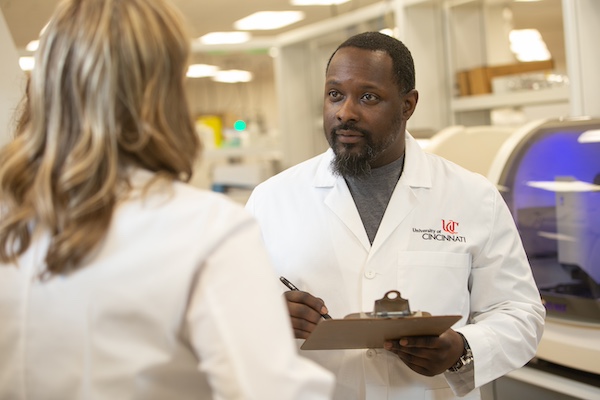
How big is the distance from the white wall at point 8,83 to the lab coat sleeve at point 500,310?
3.42ft

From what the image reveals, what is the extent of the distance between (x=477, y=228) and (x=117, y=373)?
0.97m

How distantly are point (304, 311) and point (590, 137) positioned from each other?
47.1 inches

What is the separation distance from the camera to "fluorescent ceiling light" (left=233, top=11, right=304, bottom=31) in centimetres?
668

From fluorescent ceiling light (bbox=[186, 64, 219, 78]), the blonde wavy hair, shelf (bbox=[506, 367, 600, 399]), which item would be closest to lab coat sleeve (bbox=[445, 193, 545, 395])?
shelf (bbox=[506, 367, 600, 399])

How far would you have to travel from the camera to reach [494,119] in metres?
3.57

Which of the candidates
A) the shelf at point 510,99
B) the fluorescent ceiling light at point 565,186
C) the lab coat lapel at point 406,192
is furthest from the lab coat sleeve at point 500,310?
the shelf at point 510,99

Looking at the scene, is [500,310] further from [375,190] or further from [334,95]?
[334,95]

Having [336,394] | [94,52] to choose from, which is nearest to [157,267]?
[94,52]

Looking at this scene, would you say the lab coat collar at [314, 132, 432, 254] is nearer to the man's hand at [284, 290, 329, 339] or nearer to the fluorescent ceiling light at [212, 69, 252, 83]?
the man's hand at [284, 290, 329, 339]

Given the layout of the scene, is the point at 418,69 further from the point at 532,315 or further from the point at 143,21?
the point at 143,21

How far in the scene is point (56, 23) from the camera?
0.92 m

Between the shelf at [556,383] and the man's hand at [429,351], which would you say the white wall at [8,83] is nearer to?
the man's hand at [429,351]

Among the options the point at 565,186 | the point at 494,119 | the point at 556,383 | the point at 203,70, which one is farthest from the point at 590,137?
the point at 203,70

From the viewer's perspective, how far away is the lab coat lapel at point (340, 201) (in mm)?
1600
